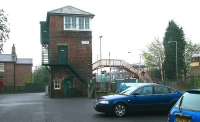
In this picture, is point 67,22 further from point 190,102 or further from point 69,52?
point 190,102

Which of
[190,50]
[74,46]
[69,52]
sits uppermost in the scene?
[190,50]

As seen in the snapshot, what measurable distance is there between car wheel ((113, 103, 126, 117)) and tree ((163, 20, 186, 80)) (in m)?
60.5

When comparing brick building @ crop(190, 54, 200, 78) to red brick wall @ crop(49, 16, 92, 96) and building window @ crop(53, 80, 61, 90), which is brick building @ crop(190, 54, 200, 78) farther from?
building window @ crop(53, 80, 61, 90)

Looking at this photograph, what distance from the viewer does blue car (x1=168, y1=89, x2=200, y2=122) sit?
913 cm

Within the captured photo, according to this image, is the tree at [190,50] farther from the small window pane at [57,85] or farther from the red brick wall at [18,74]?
the small window pane at [57,85]

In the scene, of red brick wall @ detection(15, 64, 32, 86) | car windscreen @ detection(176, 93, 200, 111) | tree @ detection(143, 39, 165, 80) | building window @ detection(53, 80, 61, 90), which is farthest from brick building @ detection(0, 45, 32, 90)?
car windscreen @ detection(176, 93, 200, 111)

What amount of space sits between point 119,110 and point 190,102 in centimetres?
988

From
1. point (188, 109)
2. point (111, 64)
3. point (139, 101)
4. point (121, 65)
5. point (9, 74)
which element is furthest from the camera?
point (9, 74)

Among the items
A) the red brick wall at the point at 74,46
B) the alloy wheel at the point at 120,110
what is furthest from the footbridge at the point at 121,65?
the alloy wheel at the point at 120,110

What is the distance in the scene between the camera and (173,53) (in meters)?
82.1

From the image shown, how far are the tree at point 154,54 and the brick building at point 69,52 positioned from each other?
39.2m

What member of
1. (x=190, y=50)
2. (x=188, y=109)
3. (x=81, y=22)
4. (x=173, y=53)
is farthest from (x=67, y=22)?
(x=190, y=50)

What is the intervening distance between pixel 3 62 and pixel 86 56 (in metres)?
39.7

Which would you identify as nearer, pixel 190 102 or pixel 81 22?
pixel 190 102
